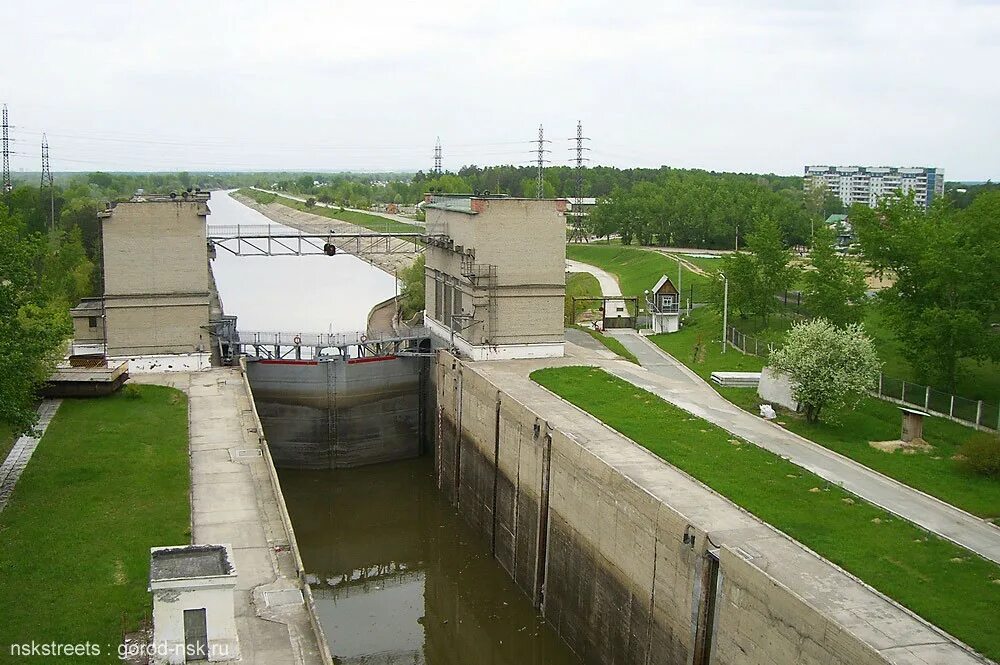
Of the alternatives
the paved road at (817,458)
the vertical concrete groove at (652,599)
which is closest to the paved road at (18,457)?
the vertical concrete groove at (652,599)

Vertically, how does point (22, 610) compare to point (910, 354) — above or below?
below

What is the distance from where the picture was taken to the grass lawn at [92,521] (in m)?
→ 15.8

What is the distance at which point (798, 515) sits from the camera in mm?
18953

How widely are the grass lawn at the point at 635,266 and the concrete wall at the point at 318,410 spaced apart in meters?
18.4

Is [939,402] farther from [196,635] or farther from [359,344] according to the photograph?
[196,635]

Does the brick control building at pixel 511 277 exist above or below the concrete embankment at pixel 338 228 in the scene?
above

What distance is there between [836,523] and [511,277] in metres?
17.8

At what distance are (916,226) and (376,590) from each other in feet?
63.6

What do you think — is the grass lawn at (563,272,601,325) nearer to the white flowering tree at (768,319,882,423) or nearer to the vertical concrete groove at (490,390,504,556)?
the vertical concrete groove at (490,390,504,556)

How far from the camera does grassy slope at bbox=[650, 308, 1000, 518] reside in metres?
20.4

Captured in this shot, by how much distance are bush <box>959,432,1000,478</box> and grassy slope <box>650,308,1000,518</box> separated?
19 cm

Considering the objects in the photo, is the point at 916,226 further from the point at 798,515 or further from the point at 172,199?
the point at 172,199

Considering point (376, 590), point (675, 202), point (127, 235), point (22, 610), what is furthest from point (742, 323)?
point (675, 202)

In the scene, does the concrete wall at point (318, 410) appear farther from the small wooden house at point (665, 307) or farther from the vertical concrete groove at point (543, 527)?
the small wooden house at point (665, 307)
